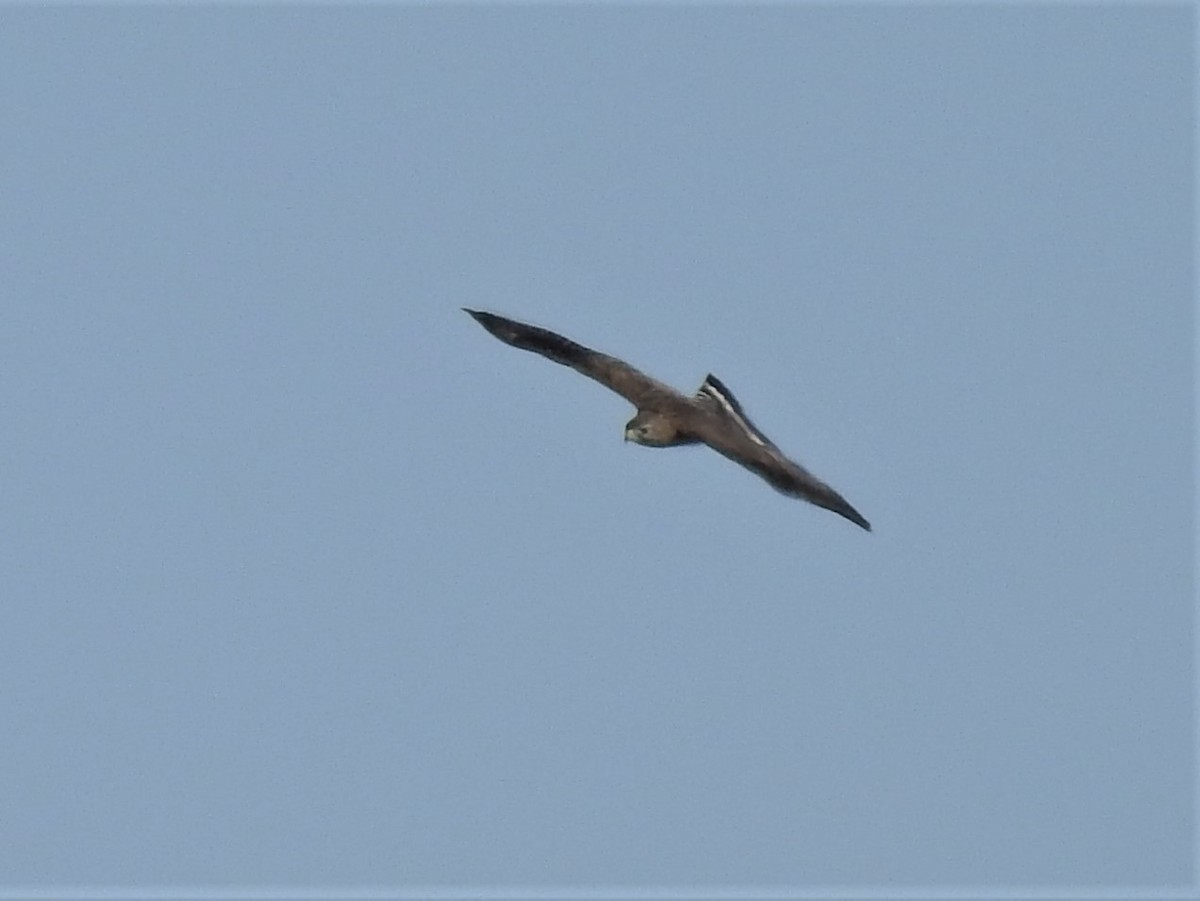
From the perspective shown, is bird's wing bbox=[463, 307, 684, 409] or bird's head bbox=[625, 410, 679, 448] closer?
bird's head bbox=[625, 410, 679, 448]

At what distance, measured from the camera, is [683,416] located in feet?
110

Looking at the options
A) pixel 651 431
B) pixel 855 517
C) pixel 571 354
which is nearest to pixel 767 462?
pixel 855 517

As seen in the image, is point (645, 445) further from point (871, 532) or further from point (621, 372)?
point (871, 532)

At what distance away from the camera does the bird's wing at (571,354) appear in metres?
34.8

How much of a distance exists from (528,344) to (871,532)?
7.17 meters

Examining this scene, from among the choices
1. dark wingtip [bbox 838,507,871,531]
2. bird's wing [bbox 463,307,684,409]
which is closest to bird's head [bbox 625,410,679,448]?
bird's wing [bbox 463,307,684,409]

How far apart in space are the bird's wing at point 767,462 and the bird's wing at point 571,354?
172 cm

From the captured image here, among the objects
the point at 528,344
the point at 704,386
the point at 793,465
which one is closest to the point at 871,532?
the point at 793,465

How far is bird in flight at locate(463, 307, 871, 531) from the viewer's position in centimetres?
3173

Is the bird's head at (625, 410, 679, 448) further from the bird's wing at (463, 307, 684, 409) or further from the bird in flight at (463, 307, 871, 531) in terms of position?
the bird's wing at (463, 307, 684, 409)

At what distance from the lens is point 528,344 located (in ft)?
117

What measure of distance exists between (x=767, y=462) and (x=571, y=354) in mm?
4446

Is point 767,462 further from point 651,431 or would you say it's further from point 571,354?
point 571,354

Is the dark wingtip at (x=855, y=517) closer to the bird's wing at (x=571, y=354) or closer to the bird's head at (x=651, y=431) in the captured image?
the bird's head at (x=651, y=431)
